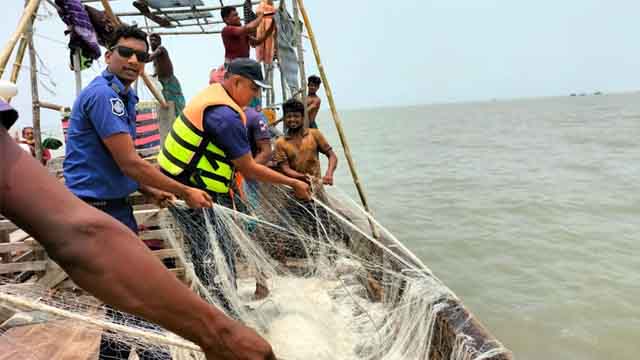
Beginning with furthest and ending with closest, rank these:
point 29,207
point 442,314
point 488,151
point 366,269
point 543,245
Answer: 1. point 488,151
2. point 543,245
3. point 366,269
4. point 442,314
5. point 29,207

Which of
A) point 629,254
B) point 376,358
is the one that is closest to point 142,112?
point 376,358

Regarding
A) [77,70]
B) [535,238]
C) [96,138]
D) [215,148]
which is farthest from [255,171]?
[535,238]

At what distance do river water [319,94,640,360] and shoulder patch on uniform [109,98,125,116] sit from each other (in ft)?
14.4

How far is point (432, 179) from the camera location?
590 inches

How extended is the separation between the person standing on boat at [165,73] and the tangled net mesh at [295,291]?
335 centimetres

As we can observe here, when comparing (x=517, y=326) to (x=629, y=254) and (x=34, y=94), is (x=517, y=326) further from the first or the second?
(x=34, y=94)

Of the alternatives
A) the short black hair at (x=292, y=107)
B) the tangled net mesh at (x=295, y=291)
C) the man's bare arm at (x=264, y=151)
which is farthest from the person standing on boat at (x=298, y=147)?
the tangled net mesh at (x=295, y=291)

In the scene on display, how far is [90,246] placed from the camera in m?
0.63

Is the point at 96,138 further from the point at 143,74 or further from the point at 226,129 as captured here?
the point at 143,74

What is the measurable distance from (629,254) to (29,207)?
27.9 feet

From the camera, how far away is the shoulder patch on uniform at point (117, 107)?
201cm

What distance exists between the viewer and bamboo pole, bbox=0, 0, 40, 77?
109 inches

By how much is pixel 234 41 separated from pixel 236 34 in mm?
93

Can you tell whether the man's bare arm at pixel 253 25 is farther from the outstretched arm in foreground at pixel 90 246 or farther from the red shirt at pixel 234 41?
the outstretched arm in foreground at pixel 90 246
